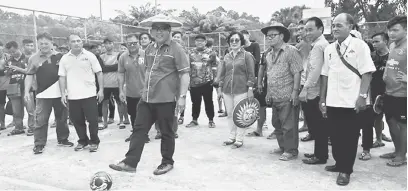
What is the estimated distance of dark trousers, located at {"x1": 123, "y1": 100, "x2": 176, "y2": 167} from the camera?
4.45m

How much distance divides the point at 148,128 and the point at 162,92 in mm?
490

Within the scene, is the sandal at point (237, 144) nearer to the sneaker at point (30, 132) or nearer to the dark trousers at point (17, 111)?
the sneaker at point (30, 132)

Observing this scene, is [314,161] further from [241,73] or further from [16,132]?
[16,132]

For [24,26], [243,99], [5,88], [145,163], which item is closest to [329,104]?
[243,99]

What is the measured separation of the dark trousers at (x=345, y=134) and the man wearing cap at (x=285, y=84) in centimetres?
85

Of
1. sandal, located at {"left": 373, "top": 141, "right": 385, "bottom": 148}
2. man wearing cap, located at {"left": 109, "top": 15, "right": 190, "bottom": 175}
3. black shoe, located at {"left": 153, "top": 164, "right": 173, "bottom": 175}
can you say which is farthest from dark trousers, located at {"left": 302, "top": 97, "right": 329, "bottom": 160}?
black shoe, located at {"left": 153, "top": 164, "right": 173, "bottom": 175}

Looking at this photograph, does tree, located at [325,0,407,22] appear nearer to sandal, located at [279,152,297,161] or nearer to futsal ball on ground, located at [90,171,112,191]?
sandal, located at [279,152,297,161]

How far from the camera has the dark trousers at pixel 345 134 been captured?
3.99 m

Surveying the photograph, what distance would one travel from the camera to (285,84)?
4.94m

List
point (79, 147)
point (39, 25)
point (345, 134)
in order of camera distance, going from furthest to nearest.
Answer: point (39, 25)
point (79, 147)
point (345, 134)

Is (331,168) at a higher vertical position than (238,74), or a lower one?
lower

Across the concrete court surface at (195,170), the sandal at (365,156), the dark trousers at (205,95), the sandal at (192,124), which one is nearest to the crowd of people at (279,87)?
the sandal at (365,156)

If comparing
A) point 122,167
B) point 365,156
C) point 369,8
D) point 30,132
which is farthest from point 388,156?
point 369,8

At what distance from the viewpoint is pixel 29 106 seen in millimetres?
6957
